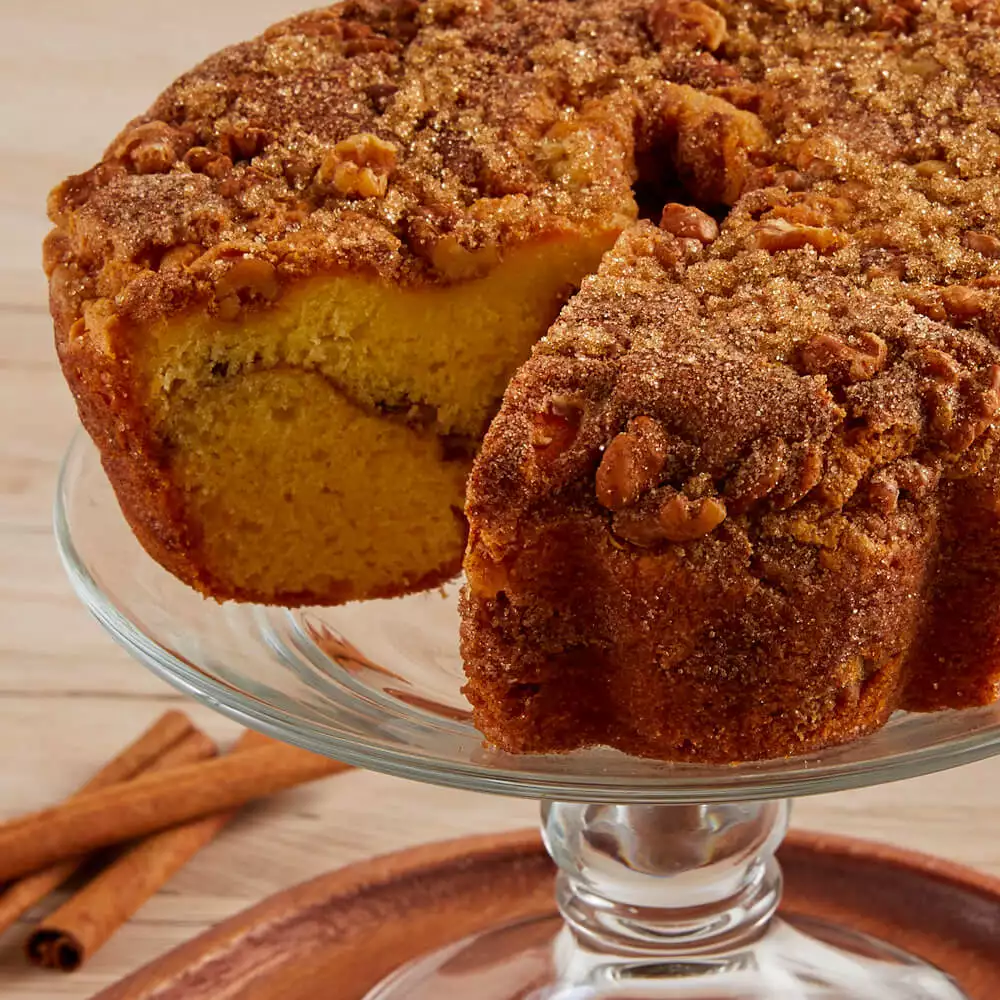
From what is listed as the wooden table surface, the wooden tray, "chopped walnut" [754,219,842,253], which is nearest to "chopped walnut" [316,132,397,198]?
"chopped walnut" [754,219,842,253]

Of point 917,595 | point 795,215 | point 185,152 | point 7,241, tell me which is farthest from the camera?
point 7,241

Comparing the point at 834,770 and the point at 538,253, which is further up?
the point at 538,253

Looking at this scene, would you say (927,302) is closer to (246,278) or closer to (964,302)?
(964,302)

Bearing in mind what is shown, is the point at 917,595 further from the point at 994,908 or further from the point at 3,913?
the point at 3,913

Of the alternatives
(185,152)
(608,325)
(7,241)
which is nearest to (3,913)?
(185,152)

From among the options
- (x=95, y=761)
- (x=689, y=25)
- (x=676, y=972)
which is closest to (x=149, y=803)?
(x=95, y=761)

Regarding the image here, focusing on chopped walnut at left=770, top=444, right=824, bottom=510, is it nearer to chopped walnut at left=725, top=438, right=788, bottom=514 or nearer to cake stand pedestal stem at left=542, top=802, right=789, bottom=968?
chopped walnut at left=725, top=438, right=788, bottom=514
